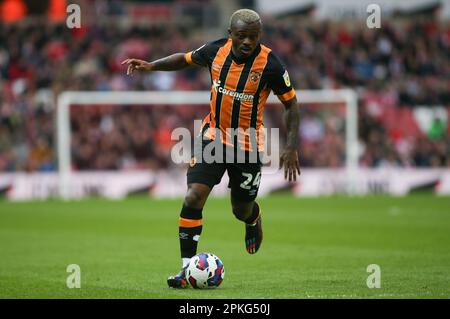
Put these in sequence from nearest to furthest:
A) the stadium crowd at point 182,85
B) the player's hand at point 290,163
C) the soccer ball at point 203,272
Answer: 1. the soccer ball at point 203,272
2. the player's hand at point 290,163
3. the stadium crowd at point 182,85

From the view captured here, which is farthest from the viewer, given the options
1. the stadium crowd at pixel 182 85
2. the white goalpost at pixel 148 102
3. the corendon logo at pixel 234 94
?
the stadium crowd at pixel 182 85

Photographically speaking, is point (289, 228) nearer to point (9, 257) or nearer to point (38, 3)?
point (9, 257)

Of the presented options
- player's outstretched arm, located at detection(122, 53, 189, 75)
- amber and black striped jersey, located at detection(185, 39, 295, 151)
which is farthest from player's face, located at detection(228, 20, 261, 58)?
player's outstretched arm, located at detection(122, 53, 189, 75)

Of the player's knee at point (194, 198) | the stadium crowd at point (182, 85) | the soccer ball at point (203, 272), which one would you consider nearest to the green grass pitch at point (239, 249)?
the soccer ball at point (203, 272)

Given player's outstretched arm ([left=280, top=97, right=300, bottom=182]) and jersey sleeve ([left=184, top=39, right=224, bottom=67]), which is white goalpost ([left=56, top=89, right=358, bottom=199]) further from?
player's outstretched arm ([left=280, top=97, right=300, bottom=182])

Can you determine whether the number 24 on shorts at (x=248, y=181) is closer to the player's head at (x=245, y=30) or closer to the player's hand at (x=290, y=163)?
the player's hand at (x=290, y=163)

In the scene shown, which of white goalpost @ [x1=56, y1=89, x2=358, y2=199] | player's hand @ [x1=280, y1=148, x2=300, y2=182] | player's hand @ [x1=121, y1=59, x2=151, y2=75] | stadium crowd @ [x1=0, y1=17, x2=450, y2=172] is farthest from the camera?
stadium crowd @ [x1=0, y1=17, x2=450, y2=172]

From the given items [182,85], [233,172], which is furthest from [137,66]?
[182,85]

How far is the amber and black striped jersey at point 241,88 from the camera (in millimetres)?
9375

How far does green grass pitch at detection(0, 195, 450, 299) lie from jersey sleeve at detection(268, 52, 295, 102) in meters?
1.91

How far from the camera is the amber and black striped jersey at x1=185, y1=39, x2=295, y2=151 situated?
938 centimetres

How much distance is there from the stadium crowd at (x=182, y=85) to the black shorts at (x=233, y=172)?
1696 centimetres
